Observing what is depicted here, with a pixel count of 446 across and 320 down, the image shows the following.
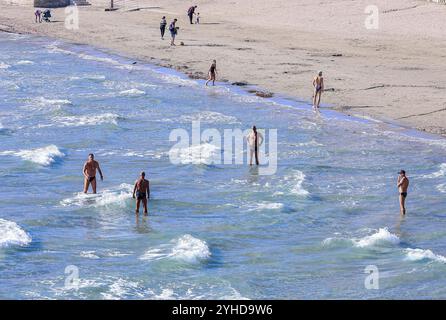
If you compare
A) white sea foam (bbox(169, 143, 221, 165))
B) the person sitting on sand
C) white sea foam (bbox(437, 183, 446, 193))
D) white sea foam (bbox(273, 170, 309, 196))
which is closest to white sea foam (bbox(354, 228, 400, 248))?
white sea foam (bbox(273, 170, 309, 196))

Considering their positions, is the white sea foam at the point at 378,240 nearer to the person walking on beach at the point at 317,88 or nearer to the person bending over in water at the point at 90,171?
the person bending over in water at the point at 90,171

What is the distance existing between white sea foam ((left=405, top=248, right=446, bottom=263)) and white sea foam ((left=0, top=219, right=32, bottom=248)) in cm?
836

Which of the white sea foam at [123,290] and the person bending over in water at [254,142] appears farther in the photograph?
the person bending over in water at [254,142]

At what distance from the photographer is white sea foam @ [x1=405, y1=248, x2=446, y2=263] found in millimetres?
21303

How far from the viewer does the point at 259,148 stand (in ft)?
102

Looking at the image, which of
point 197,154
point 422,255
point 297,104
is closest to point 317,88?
point 297,104

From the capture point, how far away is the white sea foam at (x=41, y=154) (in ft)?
98.4

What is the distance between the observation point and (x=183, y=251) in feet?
71.5

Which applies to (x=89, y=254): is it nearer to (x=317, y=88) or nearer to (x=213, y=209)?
(x=213, y=209)

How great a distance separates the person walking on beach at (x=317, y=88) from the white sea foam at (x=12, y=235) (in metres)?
15.1

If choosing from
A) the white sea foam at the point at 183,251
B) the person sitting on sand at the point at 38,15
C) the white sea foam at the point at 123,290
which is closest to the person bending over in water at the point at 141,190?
the white sea foam at the point at 183,251

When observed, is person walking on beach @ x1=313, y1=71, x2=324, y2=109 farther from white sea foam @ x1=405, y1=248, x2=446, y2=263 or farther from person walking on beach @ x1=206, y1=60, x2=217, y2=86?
white sea foam @ x1=405, y1=248, x2=446, y2=263
